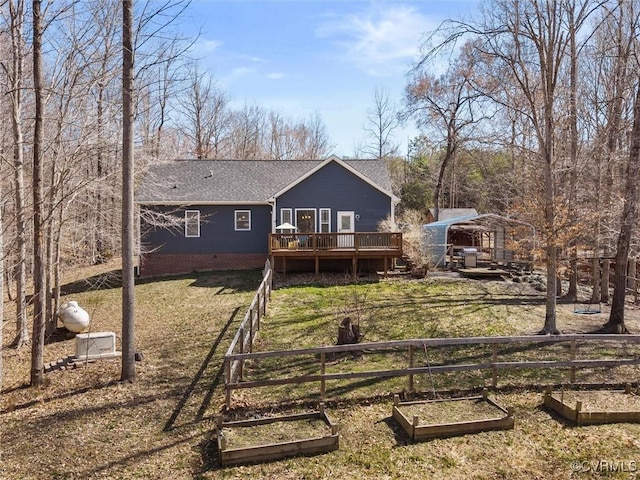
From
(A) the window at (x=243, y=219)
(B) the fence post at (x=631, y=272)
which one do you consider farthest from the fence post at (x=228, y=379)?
(A) the window at (x=243, y=219)

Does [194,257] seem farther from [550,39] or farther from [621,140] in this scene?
[621,140]

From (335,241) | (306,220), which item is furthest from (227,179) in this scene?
(335,241)

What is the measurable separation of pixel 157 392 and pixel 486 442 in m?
5.83

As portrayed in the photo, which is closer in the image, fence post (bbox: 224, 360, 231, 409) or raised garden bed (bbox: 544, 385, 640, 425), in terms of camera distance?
raised garden bed (bbox: 544, 385, 640, 425)

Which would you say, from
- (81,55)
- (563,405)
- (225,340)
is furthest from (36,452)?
(81,55)

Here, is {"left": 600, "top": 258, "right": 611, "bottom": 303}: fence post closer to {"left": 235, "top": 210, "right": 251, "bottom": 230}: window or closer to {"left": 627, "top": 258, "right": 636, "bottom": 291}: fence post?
{"left": 627, "top": 258, "right": 636, "bottom": 291}: fence post

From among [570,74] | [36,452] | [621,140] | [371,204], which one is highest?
[570,74]

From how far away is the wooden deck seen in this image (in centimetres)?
1866

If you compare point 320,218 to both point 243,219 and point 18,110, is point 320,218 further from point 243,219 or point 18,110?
point 18,110

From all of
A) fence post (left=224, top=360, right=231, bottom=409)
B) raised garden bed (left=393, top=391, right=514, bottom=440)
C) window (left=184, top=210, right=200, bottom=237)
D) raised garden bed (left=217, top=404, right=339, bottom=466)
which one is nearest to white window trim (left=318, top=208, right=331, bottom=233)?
window (left=184, top=210, right=200, bottom=237)

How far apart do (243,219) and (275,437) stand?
54.5 ft

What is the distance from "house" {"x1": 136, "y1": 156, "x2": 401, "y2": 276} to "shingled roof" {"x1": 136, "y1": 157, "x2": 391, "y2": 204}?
0.05 m

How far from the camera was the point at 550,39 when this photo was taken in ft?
35.9

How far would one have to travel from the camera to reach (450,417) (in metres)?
6.96
